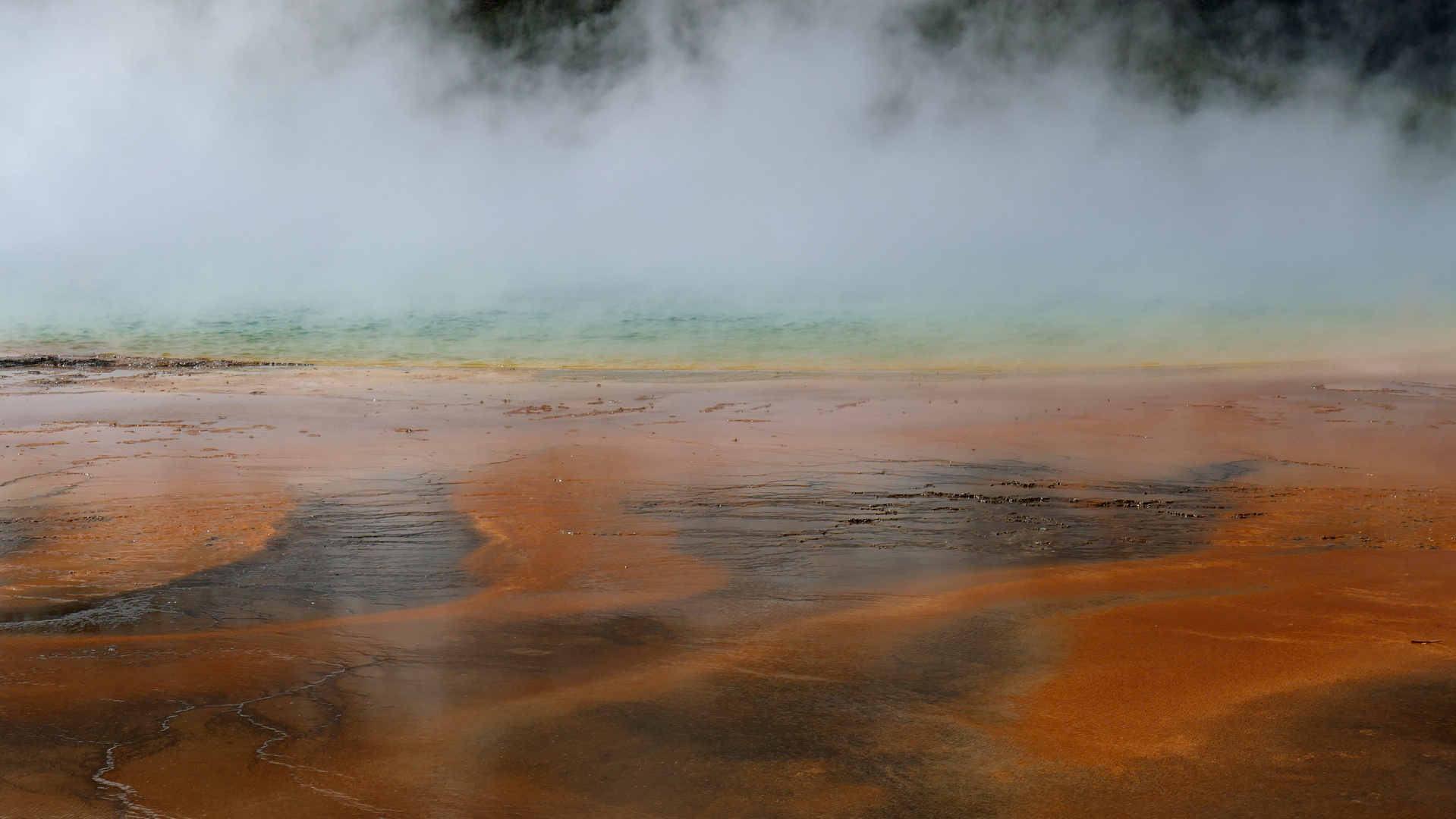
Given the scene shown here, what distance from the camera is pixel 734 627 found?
10.5 ft

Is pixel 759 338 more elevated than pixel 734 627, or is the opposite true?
pixel 759 338

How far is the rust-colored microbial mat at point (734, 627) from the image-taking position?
7.19 ft

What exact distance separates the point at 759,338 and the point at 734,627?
13.9m

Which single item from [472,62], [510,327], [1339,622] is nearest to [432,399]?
[1339,622]

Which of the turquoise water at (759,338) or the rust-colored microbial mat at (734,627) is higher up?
the turquoise water at (759,338)

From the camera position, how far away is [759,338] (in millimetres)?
16953

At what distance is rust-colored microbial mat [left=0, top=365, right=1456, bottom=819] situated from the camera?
7.19ft

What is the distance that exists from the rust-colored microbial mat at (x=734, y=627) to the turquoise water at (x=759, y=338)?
24.8ft

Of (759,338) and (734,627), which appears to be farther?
(759,338)

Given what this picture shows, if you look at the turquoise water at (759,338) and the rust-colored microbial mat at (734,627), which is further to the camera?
the turquoise water at (759,338)

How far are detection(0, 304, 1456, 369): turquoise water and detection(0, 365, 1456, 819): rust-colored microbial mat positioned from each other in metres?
7.56

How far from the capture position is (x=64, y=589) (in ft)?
11.7

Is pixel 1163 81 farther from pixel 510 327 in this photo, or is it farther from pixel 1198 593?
pixel 1198 593

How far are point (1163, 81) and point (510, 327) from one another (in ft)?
61.4
